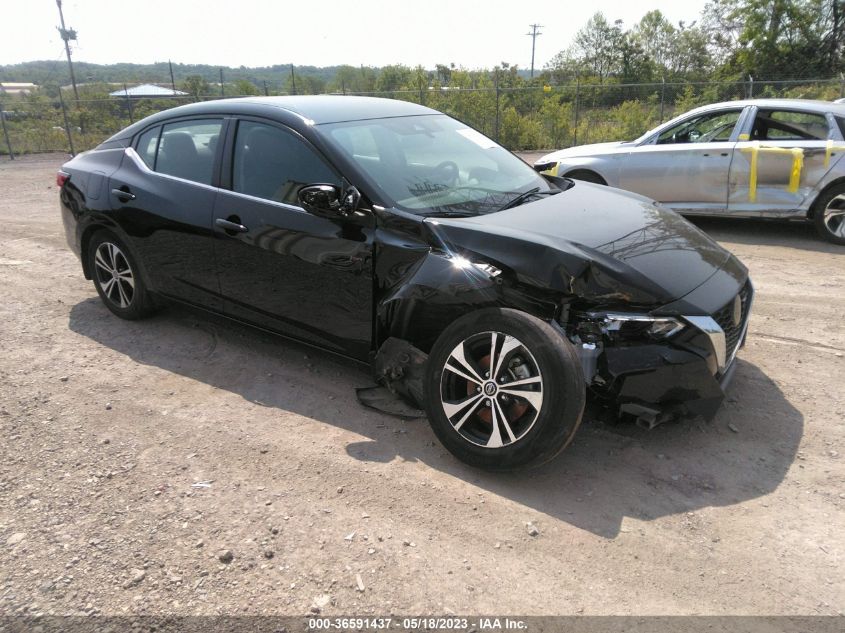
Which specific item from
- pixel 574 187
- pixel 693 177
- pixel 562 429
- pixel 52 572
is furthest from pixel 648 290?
pixel 693 177

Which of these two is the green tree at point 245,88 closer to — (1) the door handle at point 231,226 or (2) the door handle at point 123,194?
(2) the door handle at point 123,194

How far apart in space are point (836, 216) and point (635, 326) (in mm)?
5740

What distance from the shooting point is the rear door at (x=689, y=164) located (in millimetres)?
7879

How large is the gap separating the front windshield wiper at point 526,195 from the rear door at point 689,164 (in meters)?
4.36

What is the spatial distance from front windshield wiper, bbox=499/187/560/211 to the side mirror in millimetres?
882

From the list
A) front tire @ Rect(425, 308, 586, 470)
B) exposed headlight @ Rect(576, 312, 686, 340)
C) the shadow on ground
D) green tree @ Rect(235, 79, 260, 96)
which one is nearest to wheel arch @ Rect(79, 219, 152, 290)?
the shadow on ground

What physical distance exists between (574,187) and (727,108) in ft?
15.1

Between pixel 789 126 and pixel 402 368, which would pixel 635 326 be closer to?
pixel 402 368

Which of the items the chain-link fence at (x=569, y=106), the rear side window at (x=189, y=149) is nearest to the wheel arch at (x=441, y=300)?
the rear side window at (x=189, y=149)

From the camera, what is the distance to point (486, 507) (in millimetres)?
3006

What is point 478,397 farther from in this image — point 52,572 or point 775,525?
point 52,572

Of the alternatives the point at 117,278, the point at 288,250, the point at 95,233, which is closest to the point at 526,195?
the point at 288,250

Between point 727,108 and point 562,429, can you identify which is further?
point 727,108

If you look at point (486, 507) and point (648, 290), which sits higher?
point (648, 290)
